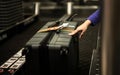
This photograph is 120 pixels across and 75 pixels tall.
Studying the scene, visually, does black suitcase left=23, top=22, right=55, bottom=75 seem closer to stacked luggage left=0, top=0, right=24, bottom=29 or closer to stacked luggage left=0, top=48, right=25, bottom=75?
stacked luggage left=0, top=48, right=25, bottom=75

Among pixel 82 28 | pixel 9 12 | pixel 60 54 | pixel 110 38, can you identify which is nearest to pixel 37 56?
pixel 60 54

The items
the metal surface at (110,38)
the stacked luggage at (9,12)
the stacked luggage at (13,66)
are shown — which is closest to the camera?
the metal surface at (110,38)

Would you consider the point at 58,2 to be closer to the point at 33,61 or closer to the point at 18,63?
the point at 18,63

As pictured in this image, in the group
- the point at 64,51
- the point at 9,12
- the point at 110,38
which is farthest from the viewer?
the point at 9,12

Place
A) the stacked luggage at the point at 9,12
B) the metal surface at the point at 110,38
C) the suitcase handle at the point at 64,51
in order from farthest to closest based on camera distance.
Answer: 1. the stacked luggage at the point at 9,12
2. the suitcase handle at the point at 64,51
3. the metal surface at the point at 110,38

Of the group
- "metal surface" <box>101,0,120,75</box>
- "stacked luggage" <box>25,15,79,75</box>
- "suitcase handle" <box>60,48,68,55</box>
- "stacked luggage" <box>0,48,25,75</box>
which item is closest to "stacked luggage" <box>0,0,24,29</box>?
"stacked luggage" <box>0,48,25,75</box>

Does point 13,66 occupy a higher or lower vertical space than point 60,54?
lower

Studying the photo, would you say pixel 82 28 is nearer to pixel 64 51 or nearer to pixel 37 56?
pixel 64 51

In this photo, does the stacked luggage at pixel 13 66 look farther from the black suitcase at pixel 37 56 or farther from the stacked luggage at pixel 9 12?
the stacked luggage at pixel 9 12

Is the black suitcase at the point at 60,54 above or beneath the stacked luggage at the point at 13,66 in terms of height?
above

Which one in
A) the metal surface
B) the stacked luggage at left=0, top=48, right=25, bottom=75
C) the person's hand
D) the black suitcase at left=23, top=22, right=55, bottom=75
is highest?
the metal surface

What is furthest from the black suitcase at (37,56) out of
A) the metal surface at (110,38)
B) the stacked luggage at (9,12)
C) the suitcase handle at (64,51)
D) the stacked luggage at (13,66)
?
the stacked luggage at (9,12)

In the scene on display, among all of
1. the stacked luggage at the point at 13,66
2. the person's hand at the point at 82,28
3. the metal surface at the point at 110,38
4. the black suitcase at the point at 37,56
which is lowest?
the stacked luggage at the point at 13,66

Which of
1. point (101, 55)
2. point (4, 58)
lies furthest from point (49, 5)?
point (101, 55)
